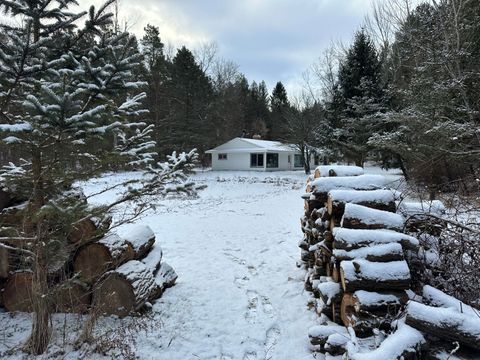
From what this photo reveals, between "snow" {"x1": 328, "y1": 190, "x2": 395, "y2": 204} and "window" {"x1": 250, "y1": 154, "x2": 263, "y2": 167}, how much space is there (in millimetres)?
29245

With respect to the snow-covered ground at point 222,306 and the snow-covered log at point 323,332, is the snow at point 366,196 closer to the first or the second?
the snow-covered log at point 323,332

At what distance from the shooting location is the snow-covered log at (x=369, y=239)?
315 cm

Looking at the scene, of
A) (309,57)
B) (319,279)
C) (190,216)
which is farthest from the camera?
(309,57)

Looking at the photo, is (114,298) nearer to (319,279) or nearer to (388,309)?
(319,279)

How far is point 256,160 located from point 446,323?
31.0 metres

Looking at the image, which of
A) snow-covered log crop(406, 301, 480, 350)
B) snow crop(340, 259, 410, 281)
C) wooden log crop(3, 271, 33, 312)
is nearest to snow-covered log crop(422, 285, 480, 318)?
snow-covered log crop(406, 301, 480, 350)

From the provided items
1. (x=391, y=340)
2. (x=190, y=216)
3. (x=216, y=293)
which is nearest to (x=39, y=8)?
(x=216, y=293)

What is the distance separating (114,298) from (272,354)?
6.19ft

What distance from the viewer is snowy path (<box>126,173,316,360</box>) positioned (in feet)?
11.0

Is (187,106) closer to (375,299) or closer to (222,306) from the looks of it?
(222,306)

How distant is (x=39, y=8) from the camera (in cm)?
314

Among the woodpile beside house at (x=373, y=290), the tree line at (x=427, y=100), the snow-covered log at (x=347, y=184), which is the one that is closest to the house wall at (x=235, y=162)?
the tree line at (x=427, y=100)

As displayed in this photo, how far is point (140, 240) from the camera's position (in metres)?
4.56

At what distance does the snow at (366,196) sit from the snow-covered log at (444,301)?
3.31 feet
